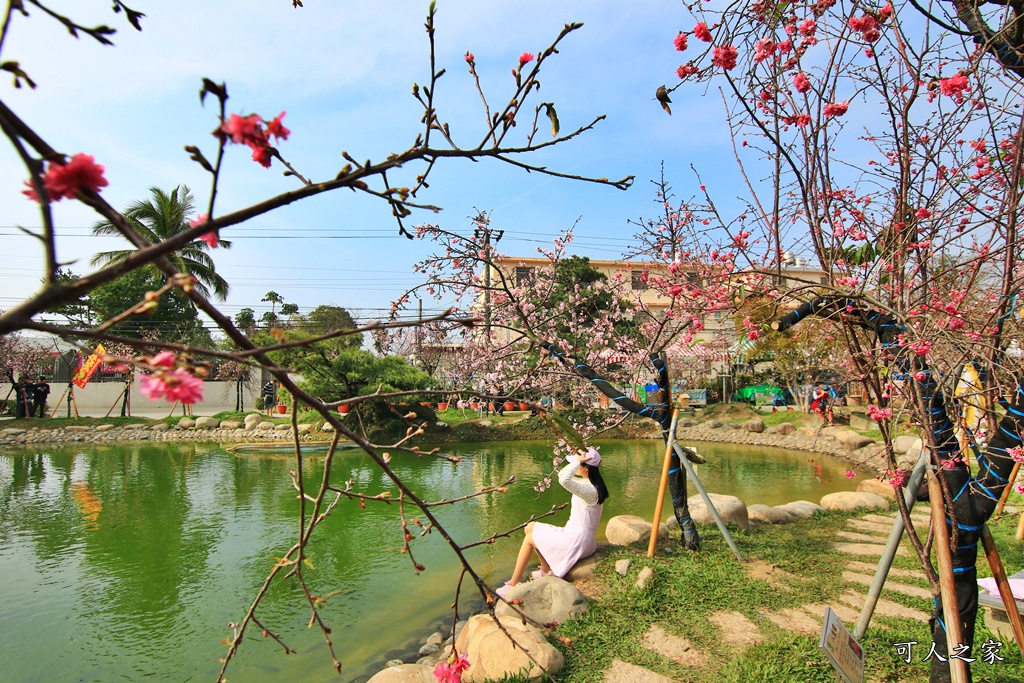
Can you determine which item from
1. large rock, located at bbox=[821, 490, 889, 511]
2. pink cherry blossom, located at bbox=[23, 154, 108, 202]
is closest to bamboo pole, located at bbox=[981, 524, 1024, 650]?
pink cherry blossom, located at bbox=[23, 154, 108, 202]

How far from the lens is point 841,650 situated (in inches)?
95.8

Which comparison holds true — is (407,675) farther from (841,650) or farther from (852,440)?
(852,440)

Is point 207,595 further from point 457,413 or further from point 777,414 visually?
point 777,414

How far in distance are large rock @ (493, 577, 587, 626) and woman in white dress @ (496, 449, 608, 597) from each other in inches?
23.1

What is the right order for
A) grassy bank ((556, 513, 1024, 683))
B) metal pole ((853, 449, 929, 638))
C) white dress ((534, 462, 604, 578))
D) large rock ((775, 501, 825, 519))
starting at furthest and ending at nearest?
large rock ((775, 501, 825, 519)), white dress ((534, 462, 604, 578)), grassy bank ((556, 513, 1024, 683)), metal pole ((853, 449, 929, 638))

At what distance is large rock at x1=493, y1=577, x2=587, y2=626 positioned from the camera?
3.95 metres

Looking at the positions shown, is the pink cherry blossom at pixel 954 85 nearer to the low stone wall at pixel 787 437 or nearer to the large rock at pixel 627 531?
the large rock at pixel 627 531

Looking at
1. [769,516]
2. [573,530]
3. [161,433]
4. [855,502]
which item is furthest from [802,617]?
[161,433]

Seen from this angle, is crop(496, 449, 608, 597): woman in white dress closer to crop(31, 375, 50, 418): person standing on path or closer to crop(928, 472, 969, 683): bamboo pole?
crop(928, 472, 969, 683): bamboo pole

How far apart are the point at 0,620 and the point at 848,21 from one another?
6700 millimetres

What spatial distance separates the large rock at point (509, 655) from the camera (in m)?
3.19

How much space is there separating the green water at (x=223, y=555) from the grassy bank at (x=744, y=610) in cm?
72

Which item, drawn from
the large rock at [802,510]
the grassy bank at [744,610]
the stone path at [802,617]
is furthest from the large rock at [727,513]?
the stone path at [802,617]

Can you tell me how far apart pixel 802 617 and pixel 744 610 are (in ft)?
1.08
